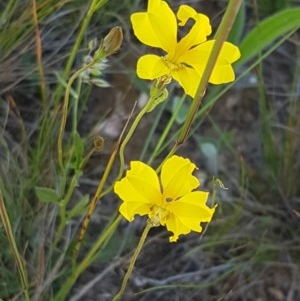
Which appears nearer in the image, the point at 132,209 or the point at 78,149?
the point at 132,209

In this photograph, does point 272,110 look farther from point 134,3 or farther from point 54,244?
point 54,244

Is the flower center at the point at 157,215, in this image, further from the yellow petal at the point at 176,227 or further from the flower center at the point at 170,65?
the flower center at the point at 170,65

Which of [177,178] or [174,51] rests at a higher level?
[174,51]

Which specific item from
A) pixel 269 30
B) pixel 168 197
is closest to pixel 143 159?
pixel 269 30

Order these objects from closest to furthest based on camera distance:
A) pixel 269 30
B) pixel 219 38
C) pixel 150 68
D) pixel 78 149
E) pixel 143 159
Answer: pixel 219 38 < pixel 150 68 < pixel 78 149 < pixel 269 30 < pixel 143 159

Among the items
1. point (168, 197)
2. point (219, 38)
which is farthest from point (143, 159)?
point (219, 38)

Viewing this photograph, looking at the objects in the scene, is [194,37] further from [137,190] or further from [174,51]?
[137,190]

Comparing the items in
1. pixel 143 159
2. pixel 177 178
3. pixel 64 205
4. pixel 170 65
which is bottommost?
pixel 143 159

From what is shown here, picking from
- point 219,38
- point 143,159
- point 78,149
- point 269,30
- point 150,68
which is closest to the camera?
point 219,38
